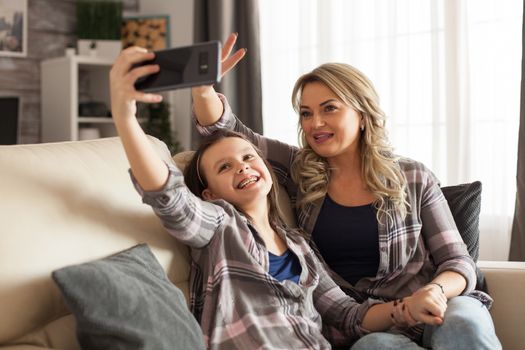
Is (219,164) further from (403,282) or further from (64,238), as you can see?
(403,282)

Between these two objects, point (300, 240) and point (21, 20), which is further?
point (21, 20)

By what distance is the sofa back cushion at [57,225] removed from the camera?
4.42ft

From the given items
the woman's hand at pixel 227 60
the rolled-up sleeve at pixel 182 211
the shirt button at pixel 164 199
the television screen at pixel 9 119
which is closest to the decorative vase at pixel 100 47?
the television screen at pixel 9 119

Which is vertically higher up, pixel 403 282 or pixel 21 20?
pixel 21 20

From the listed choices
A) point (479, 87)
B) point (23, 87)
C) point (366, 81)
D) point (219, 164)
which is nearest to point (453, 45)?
point (479, 87)

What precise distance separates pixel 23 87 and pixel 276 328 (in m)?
3.34

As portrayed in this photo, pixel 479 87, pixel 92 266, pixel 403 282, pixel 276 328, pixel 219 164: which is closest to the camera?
pixel 92 266

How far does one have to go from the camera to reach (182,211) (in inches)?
59.3

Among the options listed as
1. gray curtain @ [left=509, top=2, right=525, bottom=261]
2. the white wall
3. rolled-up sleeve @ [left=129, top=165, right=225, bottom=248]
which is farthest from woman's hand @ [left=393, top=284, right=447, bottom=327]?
the white wall

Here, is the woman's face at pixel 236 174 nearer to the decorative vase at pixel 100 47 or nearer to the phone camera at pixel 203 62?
the phone camera at pixel 203 62

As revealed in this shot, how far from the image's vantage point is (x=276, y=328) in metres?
1.61

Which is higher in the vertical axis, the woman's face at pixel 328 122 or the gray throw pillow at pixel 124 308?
the woman's face at pixel 328 122

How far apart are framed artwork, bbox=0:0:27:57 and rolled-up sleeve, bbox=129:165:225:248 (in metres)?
3.19

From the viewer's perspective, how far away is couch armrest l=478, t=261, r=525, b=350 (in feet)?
6.32
